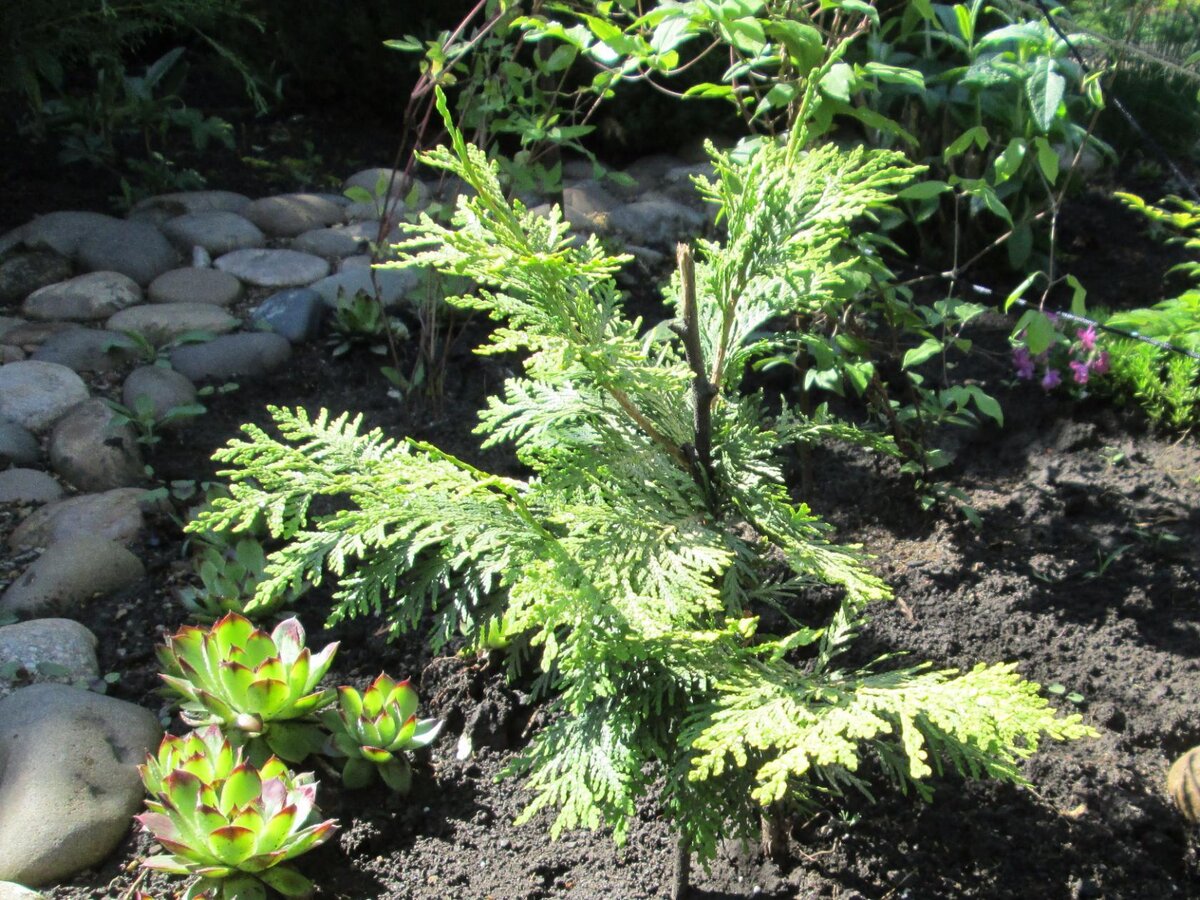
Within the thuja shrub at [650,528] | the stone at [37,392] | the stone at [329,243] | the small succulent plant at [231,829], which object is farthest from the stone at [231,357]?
Result: the thuja shrub at [650,528]

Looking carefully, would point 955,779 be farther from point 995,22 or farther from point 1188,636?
point 995,22

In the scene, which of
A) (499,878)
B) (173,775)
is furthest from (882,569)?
(173,775)

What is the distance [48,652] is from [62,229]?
241cm

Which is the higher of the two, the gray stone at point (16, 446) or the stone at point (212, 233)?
the stone at point (212, 233)

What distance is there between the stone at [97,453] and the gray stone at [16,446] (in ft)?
0.18

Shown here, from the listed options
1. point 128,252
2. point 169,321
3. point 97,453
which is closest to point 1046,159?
point 97,453

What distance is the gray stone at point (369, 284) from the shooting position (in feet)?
13.3

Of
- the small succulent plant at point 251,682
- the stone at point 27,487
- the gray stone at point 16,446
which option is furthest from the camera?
the gray stone at point 16,446

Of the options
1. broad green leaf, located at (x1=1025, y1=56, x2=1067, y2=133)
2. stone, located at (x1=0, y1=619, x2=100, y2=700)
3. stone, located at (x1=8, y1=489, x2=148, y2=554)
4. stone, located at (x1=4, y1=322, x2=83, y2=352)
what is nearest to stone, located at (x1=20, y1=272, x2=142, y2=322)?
stone, located at (x1=4, y1=322, x2=83, y2=352)

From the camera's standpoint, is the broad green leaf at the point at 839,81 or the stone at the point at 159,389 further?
the stone at the point at 159,389

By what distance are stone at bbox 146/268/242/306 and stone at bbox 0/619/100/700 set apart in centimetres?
174

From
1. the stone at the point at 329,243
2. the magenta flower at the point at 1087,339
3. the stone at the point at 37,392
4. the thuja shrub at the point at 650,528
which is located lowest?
the stone at the point at 37,392

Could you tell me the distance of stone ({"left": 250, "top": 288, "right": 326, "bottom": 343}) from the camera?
154 inches

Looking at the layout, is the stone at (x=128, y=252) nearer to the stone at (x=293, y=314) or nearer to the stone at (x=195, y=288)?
the stone at (x=195, y=288)
